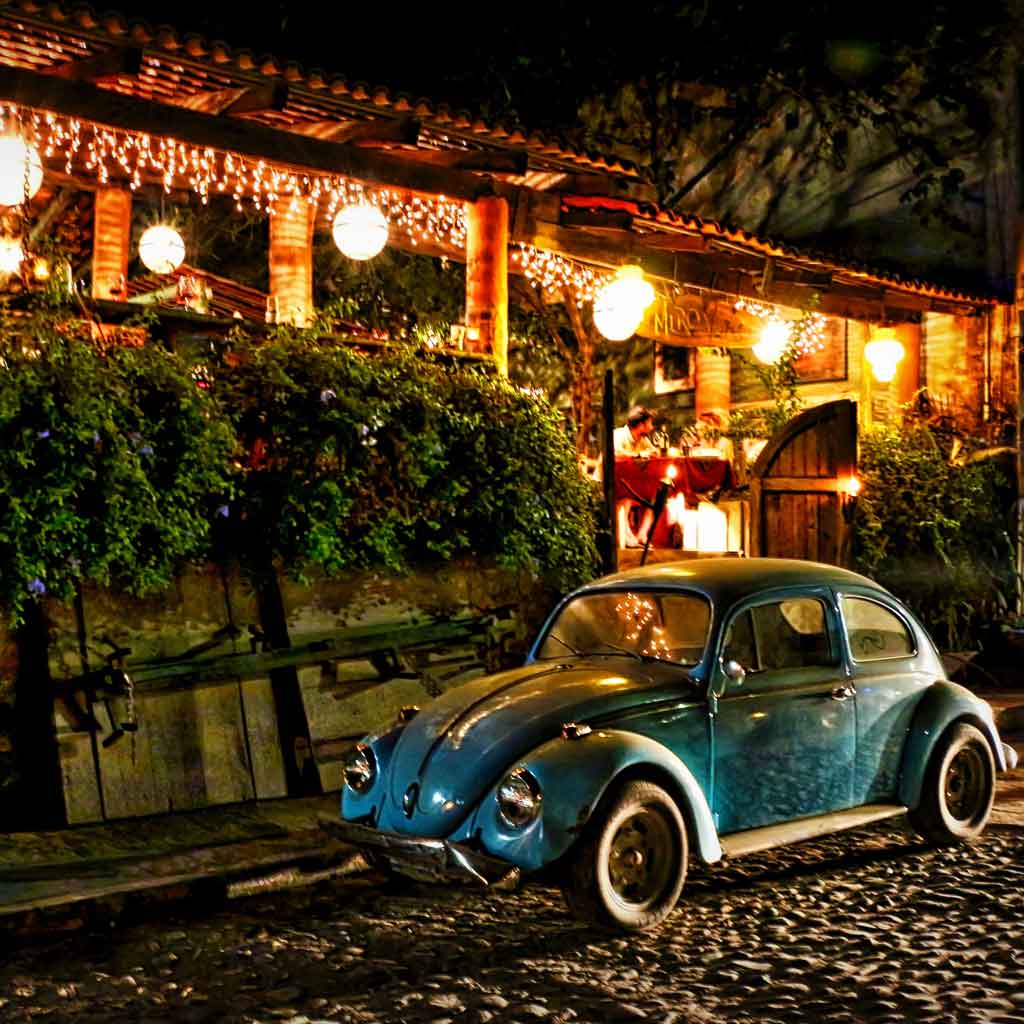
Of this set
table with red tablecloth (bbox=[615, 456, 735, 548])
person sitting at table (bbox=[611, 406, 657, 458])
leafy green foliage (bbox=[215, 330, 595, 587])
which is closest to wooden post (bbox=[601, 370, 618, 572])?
leafy green foliage (bbox=[215, 330, 595, 587])

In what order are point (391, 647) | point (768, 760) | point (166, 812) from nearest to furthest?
point (768, 760), point (166, 812), point (391, 647)

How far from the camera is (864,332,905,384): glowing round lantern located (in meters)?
16.4

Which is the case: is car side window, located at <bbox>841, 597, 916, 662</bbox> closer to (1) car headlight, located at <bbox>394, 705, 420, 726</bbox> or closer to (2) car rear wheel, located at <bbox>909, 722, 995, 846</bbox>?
(2) car rear wheel, located at <bbox>909, 722, 995, 846</bbox>

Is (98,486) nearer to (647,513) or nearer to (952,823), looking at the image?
(952,823)

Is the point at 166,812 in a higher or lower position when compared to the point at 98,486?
lower

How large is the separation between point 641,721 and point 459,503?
150 inches

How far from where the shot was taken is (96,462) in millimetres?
7793

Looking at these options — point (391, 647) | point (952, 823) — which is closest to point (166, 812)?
point (391, 647)

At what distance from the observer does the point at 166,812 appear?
8.23m

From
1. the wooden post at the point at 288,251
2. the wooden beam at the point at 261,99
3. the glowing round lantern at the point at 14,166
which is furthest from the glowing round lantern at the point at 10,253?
the wooden beam at the point at 261,99

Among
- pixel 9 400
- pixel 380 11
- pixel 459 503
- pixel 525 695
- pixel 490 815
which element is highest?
pixel 380 11

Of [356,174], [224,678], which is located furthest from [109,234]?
[224,678]

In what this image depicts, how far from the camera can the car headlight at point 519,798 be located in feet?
18.8

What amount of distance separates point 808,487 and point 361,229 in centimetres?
538
